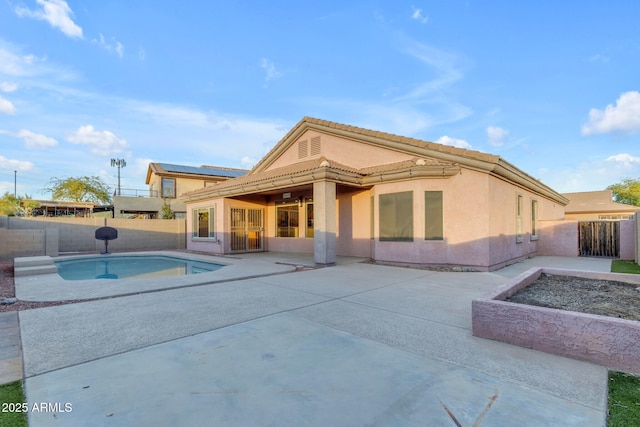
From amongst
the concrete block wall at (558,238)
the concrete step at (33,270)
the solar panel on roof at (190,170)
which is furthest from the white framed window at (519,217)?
the solar panel on roof at (190,170)

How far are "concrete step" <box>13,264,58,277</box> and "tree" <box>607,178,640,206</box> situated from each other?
64140 millimetres

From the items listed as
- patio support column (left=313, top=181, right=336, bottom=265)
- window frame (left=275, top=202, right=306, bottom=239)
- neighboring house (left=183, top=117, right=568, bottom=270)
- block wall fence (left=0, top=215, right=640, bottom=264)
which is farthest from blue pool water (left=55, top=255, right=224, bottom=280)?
patio support column (left=313, top=181, right=336, bottom=265)

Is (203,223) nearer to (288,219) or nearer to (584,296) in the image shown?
(288,219)

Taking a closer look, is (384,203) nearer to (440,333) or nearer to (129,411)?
(440,333)

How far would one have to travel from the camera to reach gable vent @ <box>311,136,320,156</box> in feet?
47.5

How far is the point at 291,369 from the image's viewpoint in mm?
3189

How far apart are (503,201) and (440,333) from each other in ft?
27.9

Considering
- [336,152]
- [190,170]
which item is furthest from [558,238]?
[190,170]

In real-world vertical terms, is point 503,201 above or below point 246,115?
below

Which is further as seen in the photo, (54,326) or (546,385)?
(54,326)

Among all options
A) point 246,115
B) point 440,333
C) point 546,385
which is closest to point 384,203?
point 440,333

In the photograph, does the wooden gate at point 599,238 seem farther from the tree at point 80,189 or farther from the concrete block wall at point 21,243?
the tree at point 80,189

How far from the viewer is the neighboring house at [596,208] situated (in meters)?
28.0

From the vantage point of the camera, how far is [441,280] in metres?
8.36
